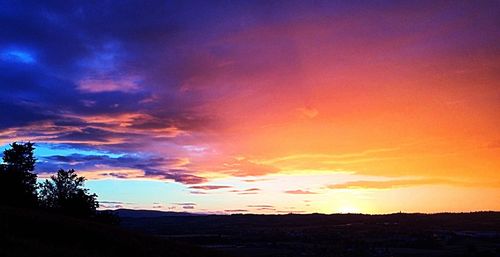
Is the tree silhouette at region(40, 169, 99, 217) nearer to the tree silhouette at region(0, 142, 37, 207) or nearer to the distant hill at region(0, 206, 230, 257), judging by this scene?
the tree silhouette at region(0, 142, 37, 207)

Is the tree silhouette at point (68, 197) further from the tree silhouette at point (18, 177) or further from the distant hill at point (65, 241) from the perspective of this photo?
the distant hill at point (65, 241)

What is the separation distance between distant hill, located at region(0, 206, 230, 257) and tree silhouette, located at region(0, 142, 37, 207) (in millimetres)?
28828

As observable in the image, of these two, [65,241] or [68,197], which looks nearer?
[65,241]

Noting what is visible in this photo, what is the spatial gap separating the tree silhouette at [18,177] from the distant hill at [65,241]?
94.6 feet

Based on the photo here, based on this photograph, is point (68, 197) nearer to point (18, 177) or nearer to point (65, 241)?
point (18, 177)

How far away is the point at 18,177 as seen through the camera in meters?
70.4

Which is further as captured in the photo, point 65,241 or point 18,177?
point 18,177

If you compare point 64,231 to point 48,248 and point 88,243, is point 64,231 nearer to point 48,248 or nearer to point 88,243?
point 88,243

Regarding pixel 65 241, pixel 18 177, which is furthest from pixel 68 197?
pixel 65 241

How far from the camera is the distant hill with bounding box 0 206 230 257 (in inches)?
1078

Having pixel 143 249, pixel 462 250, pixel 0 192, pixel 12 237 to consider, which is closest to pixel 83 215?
pixel 0 192

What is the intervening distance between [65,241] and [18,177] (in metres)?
42.4

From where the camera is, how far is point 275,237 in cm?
18838

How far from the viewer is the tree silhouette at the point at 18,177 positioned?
213 feet
